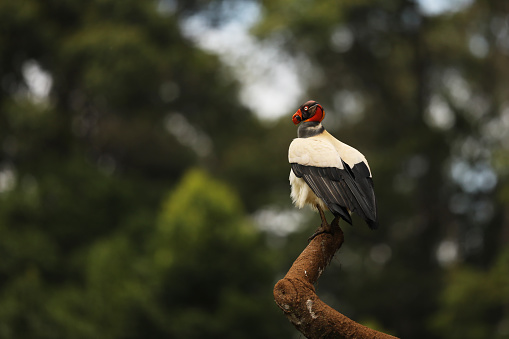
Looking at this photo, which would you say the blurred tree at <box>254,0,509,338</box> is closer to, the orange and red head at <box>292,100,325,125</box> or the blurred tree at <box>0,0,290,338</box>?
the blurred tree at <box>0,0,290,338</box>

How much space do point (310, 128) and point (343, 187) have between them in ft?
1.40

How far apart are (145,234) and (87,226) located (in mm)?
2008

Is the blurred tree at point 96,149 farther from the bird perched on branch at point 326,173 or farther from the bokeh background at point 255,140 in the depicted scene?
the bird perched on branch at point 326,173

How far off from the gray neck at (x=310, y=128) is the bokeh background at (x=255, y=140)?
43.0ft

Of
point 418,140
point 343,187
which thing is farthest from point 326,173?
point 418,140

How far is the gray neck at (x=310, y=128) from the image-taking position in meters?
4.08

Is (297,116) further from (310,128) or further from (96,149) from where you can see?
(96,149)

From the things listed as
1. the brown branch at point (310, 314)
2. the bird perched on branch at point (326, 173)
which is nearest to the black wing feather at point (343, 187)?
the bird perched on branch at point (326, 173)

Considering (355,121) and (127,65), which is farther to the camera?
(355,121)

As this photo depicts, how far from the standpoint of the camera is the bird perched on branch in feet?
12.6

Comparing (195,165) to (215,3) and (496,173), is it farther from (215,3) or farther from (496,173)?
(496,173)

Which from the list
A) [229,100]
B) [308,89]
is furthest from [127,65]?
[308,89]

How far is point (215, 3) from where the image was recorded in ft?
85.0

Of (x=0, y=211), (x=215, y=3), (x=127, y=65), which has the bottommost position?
(x=0, y=211)
